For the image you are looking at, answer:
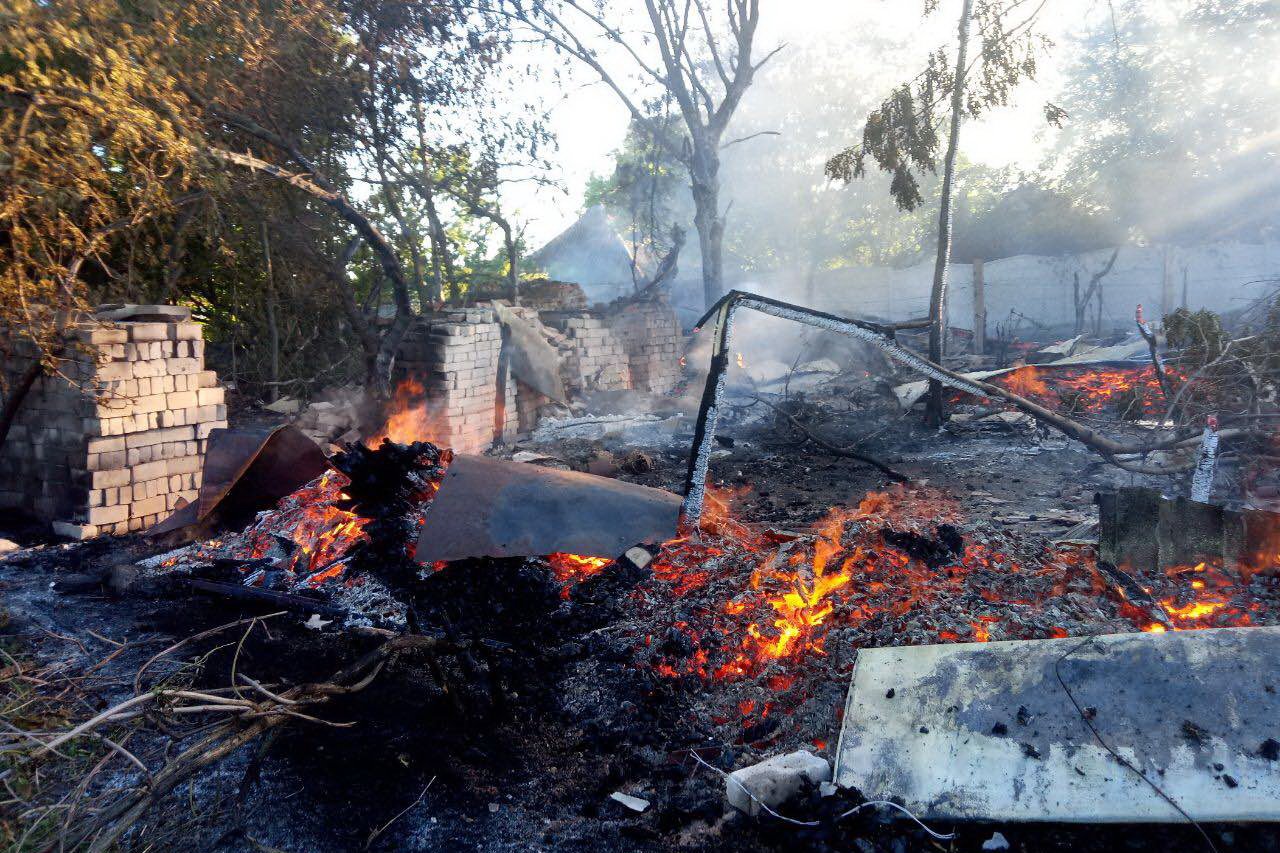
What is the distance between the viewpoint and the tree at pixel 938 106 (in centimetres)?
1062

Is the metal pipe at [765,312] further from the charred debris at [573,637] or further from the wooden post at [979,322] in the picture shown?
the wooden post at [979,322]

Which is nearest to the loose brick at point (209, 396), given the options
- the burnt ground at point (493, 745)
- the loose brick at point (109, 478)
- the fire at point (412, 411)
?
the loose brick at point (109, 478)

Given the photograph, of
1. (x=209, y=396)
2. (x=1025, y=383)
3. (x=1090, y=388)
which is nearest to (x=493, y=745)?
(x=209, y=396)

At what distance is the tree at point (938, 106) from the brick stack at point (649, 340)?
5237 mm

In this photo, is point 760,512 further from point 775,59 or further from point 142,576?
point 775,59

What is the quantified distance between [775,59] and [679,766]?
4586 cm

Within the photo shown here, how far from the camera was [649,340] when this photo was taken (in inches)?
615

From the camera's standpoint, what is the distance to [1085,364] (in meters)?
12.0

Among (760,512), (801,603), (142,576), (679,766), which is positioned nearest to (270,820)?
(679,766)

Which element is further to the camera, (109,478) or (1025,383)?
(1025,383)

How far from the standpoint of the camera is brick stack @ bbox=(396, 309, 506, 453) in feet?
33.1

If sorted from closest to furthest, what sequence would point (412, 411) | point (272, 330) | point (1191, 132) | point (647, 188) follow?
point (412, 411) → point (272, 330) → point (1191, 132) → point (647, 188)

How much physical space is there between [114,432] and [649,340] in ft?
34.0

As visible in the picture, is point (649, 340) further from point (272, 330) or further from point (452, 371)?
point (272, 330)
